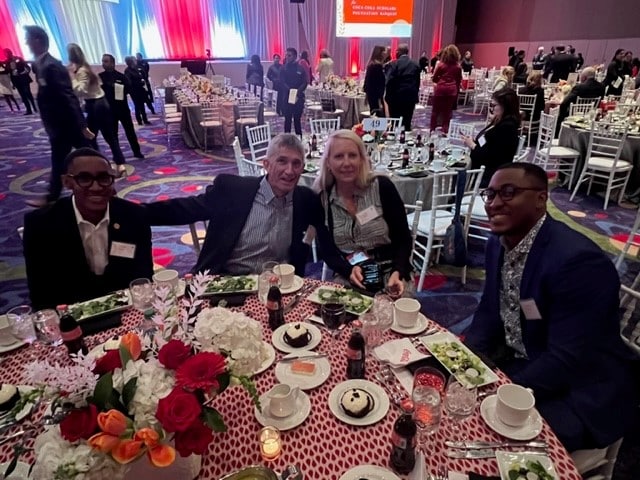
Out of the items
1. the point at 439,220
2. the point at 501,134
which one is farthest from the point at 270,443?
the point at 501,134

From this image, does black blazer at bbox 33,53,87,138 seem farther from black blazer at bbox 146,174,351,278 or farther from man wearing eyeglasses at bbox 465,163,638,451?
man wearing eyeglasses at bbox 465,163,638,451

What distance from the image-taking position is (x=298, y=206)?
2320mm

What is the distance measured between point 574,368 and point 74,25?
53.0 feet

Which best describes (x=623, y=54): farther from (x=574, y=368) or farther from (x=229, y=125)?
(x=574, y=368)

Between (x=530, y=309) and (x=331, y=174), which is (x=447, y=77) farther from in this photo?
(x=530, y=309)

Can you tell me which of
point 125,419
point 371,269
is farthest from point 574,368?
point 125,419

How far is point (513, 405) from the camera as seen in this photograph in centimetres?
113

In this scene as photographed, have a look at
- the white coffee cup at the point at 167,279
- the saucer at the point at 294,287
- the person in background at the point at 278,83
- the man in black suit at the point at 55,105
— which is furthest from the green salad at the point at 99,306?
the person in background at the point at 278,83

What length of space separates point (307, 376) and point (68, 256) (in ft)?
4.72

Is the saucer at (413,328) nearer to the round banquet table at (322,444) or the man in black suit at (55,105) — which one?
the round banquet table at (322,444)

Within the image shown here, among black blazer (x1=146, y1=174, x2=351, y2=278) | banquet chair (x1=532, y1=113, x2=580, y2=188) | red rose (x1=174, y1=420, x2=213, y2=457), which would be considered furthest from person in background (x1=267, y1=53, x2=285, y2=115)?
red rose (x1=174, y1=420, x2=213, y2=457)

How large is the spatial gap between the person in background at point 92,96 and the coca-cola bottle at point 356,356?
17.2 feet

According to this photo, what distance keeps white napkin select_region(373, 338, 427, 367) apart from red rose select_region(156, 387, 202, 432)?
741mm

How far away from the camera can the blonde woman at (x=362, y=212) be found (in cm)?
239
